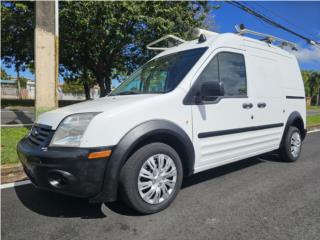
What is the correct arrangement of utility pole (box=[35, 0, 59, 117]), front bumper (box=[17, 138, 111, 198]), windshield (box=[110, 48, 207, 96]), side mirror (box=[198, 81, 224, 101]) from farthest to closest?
utility pole (box=[35, 0, 59, 117])
windshield (box=[110, 48, 207, 96])
side mirror (box=[198, 81, 224, 101])
front bumper (box=[17, 138, 111, 198])

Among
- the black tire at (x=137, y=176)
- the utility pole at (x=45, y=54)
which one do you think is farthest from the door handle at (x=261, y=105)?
the utility pole at (x=45, y=54)

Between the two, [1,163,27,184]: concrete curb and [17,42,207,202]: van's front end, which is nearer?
[17,42,207,202]: van's front end

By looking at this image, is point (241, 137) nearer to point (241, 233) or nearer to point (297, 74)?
point (241, 233)

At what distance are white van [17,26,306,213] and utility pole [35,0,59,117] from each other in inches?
153

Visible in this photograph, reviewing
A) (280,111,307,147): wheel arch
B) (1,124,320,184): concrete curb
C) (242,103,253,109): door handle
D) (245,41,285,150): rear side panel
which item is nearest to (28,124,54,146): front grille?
(1,124,320,184): concrete curb

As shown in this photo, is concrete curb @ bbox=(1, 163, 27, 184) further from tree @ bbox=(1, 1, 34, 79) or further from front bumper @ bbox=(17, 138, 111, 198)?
tree @ bbox=(1, 1, 34, 79)

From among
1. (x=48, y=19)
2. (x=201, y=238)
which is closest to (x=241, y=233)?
(x=201, y=238)

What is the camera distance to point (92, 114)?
299cm

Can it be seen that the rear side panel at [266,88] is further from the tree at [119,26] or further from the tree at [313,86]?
the tree at [313,86]

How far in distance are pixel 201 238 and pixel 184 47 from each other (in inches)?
105

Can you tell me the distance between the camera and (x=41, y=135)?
128 inches

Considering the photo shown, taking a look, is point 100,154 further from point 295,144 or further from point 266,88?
point 295,144

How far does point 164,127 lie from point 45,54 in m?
5.50

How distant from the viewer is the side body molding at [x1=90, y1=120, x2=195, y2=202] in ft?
9.62
